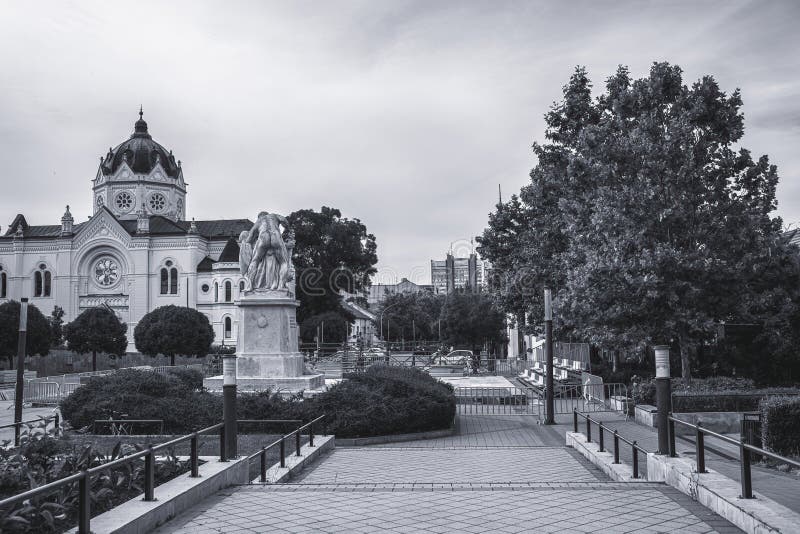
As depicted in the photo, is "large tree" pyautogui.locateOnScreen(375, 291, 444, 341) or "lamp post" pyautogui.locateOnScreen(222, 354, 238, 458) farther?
"large tree" pyautogui.locateOnScreen(375, 291, 444, 341)

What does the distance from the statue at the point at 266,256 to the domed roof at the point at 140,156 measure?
74.5 meters

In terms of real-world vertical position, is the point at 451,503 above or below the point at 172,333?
below

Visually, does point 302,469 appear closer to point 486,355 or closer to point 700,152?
point 700,152

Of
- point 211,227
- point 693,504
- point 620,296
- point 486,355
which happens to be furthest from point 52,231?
point 693,504

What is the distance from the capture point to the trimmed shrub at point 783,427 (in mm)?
12516

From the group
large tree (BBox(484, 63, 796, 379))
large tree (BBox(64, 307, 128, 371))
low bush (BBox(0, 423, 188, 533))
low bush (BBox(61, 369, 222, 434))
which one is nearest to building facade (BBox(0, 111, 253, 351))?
large tree (BBox(64, 307, 128, 371))

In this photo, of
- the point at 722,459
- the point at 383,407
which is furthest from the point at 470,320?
the point at 722,459

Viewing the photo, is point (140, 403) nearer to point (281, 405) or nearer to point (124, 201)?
point (281, 405)

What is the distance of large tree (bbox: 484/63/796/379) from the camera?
20.9 metres

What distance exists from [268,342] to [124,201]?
75746mm

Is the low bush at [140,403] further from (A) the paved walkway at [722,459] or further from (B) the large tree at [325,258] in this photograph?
(B) the large tree at [325,258]

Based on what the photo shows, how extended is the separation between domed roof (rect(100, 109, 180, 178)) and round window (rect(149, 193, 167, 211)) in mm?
3018

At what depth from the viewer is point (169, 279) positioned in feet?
271

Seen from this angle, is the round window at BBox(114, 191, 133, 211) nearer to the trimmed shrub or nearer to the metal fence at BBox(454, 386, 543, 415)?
the metal fence at BBox(454, 386, 543, 415)
